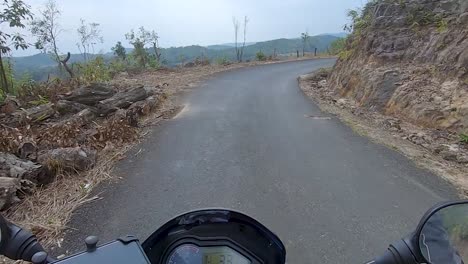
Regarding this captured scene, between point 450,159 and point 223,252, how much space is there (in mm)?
4676

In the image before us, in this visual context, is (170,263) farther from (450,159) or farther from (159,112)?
(159,112)

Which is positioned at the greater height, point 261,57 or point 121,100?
point 261,57

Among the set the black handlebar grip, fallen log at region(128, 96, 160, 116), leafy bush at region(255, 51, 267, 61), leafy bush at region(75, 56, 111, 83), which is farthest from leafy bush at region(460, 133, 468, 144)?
leafy bush at region(255, 51, 267, 61)

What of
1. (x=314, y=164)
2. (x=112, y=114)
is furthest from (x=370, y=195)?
(x=112, y=114)

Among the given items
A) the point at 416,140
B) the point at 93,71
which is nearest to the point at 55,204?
the point at 416,140

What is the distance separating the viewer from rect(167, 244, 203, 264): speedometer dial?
1.23 meters

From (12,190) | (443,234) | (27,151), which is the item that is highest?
(443,234)

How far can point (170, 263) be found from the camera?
4.11ft

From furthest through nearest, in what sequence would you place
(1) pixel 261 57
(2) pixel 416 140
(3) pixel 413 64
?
(1) pixel 261 57 < (3) pixel 413 64 < (2) pixel 416 140

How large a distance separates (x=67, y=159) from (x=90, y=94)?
13.0 ft

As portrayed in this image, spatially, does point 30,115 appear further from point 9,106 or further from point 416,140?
point 416,140

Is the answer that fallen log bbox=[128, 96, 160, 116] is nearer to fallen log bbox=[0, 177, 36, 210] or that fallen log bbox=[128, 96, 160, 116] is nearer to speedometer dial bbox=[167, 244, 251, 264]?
fallen log bbox=[0, 177, 36, 210]

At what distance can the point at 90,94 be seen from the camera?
Result: 795 centimetres

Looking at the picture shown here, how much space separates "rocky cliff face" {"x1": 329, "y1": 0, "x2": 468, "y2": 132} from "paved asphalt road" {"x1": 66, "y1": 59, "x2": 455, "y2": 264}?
1.47 meters
